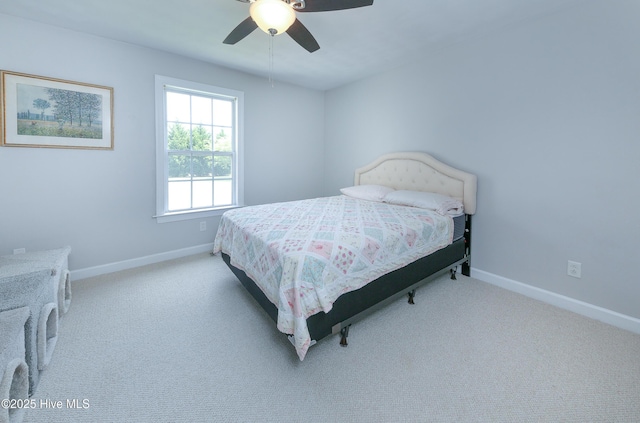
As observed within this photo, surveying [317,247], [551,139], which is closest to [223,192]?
[317,247]

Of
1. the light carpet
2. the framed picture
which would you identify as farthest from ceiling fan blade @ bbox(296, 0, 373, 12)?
the framed picture

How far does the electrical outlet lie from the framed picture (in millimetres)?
4618

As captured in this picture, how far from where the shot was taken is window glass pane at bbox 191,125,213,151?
3.51 m

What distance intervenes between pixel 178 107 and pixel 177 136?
1.17 ft

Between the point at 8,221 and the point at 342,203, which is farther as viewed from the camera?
the point at 342,203

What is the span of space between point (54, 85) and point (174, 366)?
9.33 feet

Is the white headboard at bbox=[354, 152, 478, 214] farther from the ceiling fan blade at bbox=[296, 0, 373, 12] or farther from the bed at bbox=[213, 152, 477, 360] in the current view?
the ceiling fan blade at bbox=[296, 0, 373, 12]

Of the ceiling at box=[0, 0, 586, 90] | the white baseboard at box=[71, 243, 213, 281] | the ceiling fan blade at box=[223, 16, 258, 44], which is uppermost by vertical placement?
the ceiling at box=[0, 0, 586, 90]

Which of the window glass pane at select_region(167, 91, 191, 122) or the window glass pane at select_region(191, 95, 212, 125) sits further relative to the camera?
the window glass pane at select_region(191, 95, 212, 125)

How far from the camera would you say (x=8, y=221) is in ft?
8.16

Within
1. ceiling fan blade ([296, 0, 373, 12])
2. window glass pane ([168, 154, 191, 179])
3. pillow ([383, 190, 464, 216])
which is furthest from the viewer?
window glass pane ([168, 154, 191, 179])

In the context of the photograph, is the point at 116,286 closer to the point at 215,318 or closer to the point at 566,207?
the point at 215,318

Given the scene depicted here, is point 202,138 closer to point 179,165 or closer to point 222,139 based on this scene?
point 222,139

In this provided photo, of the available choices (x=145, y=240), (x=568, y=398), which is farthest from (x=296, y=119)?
(x=568, y=398)
